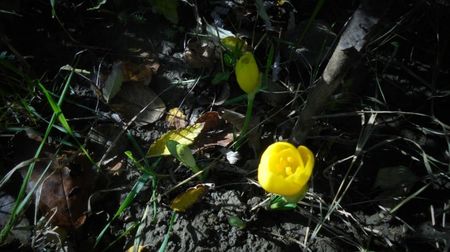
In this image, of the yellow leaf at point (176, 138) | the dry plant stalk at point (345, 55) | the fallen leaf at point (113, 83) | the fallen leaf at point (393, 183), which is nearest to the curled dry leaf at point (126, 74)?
the fallen leaf at point (113, 83)

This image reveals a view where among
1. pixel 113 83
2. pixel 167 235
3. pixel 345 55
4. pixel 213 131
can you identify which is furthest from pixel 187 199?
pixel 345 55

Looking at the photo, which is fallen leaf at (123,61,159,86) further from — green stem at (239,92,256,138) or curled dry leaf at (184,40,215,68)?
green stem at (239,92,256,138)

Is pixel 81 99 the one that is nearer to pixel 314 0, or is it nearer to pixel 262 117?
pixel 262 117

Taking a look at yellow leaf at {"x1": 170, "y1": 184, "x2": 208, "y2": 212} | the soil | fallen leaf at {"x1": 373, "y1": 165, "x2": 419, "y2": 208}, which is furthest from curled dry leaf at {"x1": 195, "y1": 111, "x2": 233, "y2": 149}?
fallen leaf at {"x1": 373, "y1": 165, "x2": 419, "y2": 208}

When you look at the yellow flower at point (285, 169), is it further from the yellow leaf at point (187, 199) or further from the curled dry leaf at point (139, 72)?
the curled dry leaf at point (139, 72)

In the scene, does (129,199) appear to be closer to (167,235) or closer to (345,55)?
(167,235)

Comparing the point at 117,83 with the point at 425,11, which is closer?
the point at 425,11

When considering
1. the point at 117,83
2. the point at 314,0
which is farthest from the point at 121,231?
the point at 314,0
